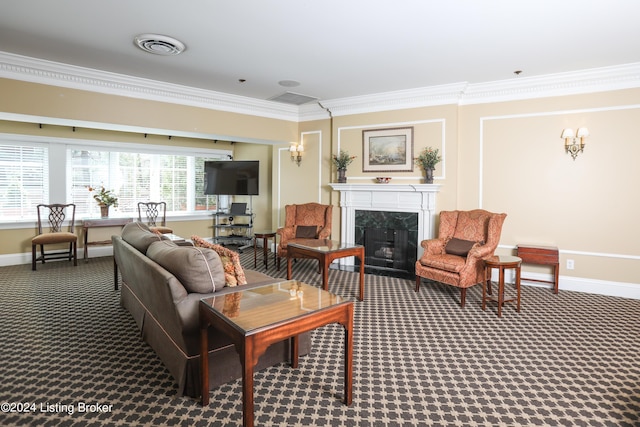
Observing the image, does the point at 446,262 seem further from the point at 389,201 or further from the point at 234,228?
the point at 234,228

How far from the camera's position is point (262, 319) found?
1960 millimetres

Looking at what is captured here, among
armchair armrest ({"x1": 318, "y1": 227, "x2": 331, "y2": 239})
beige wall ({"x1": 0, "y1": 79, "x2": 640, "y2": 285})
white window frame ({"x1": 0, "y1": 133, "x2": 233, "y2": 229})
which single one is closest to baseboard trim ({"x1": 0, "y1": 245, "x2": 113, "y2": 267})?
beige wall ({"x1": 0, "y1": 79, "x2": 640, "y2": 285})

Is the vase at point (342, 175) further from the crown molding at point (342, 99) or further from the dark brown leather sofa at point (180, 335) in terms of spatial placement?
the dark brown leather sofa at point (180, 335)

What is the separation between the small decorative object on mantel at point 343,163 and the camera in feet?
20.5

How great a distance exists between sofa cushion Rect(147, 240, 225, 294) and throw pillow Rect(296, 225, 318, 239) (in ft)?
11.2

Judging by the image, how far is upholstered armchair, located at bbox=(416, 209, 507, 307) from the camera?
423 centimetres

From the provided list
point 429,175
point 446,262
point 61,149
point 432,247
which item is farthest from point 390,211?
point 61,149

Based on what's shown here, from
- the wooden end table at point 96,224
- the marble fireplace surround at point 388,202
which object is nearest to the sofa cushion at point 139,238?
the wooden end table at point 96,224

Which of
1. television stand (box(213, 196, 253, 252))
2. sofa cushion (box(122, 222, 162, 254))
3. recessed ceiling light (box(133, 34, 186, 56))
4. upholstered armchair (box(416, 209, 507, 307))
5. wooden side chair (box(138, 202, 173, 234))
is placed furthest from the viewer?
television stand (box(213, 196, 253, 252))

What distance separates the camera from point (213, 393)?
7.80 ft

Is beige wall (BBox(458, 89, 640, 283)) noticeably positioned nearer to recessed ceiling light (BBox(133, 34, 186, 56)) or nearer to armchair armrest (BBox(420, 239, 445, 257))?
armchair armrest (BBox(420, 239, 445, 257))

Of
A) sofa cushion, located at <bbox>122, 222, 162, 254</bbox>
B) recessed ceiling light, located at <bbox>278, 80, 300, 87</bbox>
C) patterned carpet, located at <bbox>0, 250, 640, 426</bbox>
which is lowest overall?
patterned carpet, located at <bbox>0, 250, 640, 426</bbox>

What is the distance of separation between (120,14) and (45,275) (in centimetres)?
407

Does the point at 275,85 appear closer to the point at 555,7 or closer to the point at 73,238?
the point at 555,7
